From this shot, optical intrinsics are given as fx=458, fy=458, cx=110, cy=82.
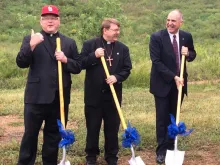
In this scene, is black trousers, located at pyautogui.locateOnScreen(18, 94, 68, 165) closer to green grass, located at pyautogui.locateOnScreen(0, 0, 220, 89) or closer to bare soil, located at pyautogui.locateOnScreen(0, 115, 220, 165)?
bare soil, located at pyautogui.locateOnScreen(0, 115, 220, 165)

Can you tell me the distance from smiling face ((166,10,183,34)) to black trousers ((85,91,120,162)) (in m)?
1.02

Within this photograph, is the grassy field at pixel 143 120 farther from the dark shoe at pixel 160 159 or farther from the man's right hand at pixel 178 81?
the man's right hand at pixel 178 81

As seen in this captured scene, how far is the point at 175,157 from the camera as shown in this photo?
4.97 metres

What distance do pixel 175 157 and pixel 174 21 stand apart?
4.95ft

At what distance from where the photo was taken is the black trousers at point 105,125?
514 centimetres

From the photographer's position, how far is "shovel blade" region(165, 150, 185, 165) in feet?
16.3

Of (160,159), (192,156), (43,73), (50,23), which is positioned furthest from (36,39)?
(192,156)

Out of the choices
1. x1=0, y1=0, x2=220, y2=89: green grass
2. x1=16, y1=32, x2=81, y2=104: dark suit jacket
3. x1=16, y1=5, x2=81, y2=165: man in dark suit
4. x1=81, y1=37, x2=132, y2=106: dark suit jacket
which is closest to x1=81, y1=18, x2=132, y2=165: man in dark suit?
x1=81, y1=37, x2=132, y2=106: dark suit jacket

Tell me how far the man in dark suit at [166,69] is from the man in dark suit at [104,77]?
41 cm

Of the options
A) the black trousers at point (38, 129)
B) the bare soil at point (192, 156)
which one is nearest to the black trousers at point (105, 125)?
the bare soil at point (192, 156)

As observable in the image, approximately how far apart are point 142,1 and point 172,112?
32.0 m

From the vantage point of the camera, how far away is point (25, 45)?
441 cm

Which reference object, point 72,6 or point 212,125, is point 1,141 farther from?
point 72,6

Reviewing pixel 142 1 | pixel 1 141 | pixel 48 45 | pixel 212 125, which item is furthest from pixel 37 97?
pixel 142 1
